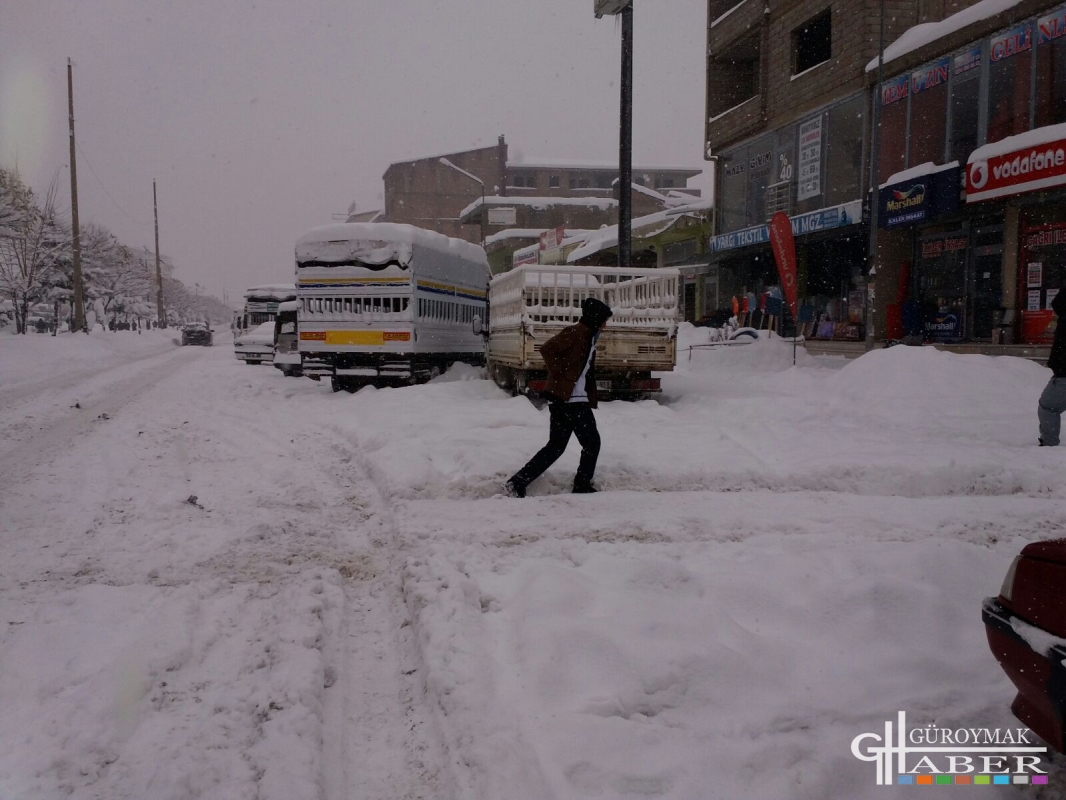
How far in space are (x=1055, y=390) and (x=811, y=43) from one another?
73.4 feet

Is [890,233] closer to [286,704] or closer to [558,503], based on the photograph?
[558,503]

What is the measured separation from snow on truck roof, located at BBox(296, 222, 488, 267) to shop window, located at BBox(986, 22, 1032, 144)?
44.1 ft

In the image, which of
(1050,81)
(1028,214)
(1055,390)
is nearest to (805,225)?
(1028,214)

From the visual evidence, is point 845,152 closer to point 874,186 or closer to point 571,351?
point 874,186

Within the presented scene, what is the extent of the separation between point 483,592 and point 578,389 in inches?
104

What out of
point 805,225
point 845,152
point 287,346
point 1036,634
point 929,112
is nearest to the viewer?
point 1036,634

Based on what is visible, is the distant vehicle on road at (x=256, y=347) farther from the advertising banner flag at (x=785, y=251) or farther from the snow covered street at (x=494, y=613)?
the snow covered street at (x=494, y=613)

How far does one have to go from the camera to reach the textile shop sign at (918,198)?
57.8 feet

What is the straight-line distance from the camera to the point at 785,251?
16766mm

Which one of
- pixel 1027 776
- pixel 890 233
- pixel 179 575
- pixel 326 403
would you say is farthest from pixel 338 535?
pixel 890 233

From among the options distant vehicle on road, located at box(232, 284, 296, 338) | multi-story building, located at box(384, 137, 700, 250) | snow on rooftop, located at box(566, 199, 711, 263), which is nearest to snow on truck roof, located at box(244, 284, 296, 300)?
distant vehicle on road, located at box(232, 284, 296, 338)

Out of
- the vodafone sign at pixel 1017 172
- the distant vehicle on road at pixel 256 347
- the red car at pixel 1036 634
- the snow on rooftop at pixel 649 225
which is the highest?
the snow on rooftop at pixel 649 225

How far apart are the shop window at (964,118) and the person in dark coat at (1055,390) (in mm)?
12288

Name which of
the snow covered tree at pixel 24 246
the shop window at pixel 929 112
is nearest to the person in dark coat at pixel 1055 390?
the shop window at pixel 929 112
